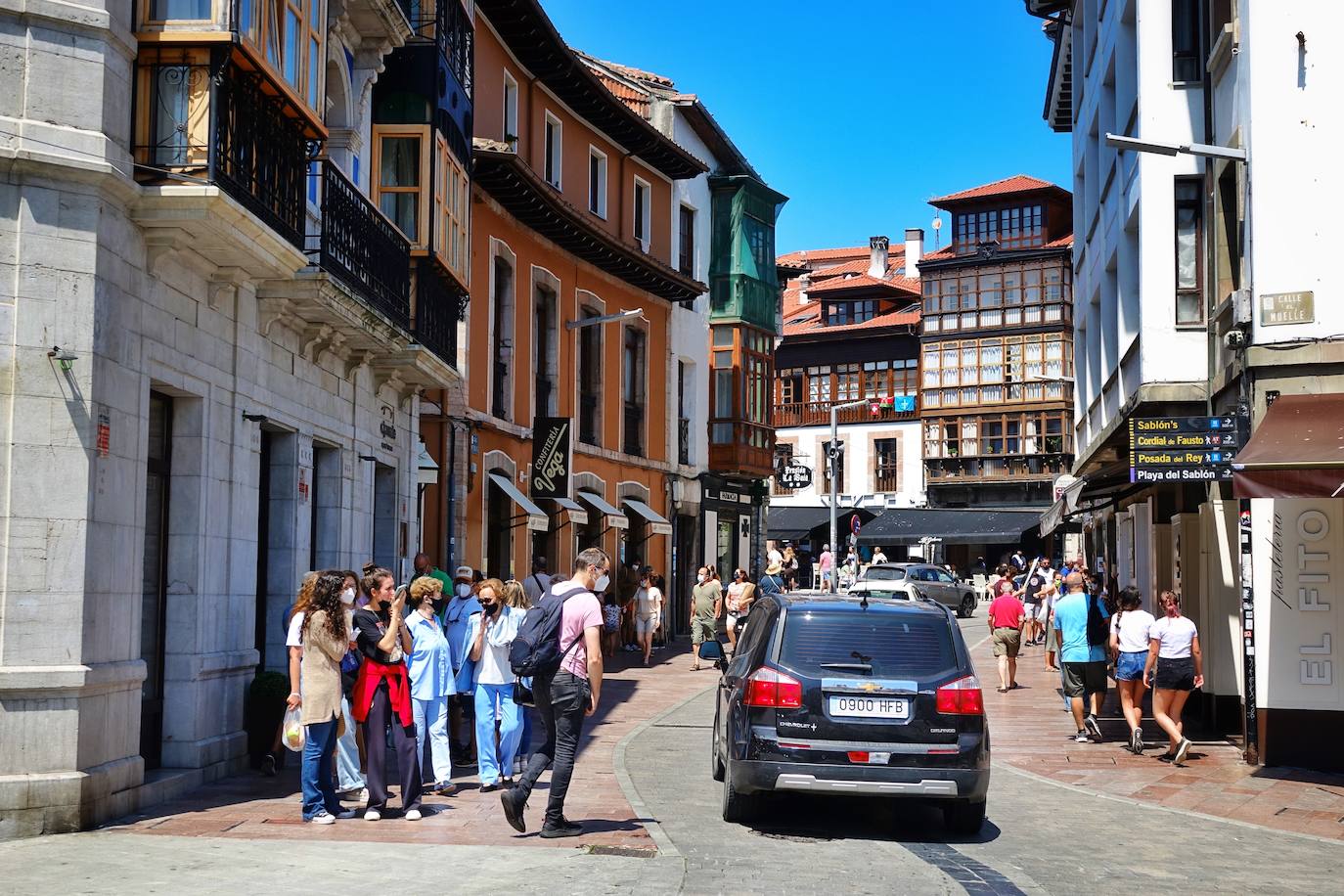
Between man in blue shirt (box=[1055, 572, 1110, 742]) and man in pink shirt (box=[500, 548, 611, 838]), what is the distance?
8.81m

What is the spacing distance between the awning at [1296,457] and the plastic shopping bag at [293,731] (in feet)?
26.0

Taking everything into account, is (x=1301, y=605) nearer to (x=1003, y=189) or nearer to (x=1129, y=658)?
(x=1129, y=658)

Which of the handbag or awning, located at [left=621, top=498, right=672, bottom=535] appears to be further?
awning, located at [left=621, top=498, right=672, bottom=535]

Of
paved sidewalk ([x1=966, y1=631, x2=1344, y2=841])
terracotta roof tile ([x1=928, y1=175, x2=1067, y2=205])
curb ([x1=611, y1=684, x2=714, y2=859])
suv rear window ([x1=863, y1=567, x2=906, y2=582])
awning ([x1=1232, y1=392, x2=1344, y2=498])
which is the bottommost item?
paved sidewalk ([x1=966, y1=631, x2=1344, y2=841])

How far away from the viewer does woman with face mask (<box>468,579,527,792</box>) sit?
13000 millimetres

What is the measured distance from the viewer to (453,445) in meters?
25.9

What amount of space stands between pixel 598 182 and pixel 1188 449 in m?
20.2

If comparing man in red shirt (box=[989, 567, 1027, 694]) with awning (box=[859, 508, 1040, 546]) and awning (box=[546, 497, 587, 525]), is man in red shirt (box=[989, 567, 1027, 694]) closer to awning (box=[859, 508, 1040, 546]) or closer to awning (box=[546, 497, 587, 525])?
awning (box=[546, 497, 587, 525])

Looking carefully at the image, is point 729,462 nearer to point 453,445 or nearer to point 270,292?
point 453,445

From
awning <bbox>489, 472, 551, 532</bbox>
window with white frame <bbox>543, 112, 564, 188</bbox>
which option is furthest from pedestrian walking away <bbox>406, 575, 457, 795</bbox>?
window with white frame <bbox>543, 112, 564, 188</bbox>

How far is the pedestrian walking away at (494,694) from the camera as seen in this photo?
13.0m

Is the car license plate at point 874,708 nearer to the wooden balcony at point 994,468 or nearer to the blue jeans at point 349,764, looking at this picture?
the blue jeans at point 349,764

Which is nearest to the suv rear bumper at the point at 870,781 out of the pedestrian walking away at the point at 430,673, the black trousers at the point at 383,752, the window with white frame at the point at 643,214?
the black trousers at the point at 383,752

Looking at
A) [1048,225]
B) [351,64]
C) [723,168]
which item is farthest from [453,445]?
[1048,225]
